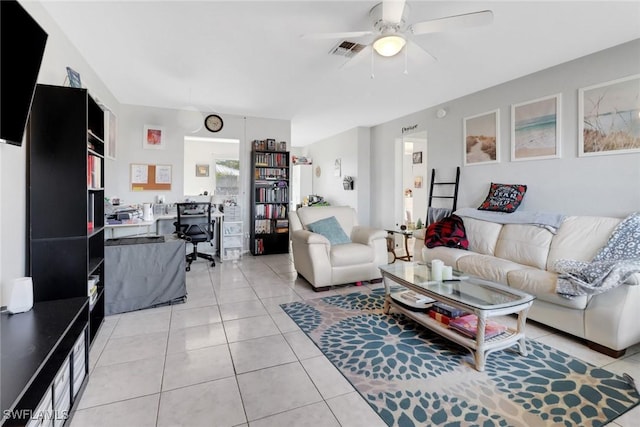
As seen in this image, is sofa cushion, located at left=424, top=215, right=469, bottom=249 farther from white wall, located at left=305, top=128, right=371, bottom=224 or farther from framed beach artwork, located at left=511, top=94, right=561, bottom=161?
white wall, located at left=305, top=128, right=371, bottom=224

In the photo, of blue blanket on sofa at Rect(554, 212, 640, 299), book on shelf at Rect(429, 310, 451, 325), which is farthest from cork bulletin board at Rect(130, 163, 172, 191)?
blue blanket on sofa at Rect(554, 212, 640, 299)

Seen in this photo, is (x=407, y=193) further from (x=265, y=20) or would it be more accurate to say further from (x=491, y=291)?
(x=265, y=20)

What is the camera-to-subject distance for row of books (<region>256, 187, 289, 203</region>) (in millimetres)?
5379

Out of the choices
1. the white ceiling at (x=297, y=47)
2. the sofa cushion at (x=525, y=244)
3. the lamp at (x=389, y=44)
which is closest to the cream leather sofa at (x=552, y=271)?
the sofa cushion at (x=525, y=244)

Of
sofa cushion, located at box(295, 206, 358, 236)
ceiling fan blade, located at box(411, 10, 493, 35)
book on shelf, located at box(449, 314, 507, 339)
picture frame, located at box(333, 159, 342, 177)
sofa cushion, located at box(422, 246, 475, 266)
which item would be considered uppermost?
ceiling fan blade, located at box(411, 10, 493, 35)

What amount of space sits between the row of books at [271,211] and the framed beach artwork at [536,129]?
11.8 ft

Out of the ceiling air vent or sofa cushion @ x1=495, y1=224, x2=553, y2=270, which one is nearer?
the ceiling air vent

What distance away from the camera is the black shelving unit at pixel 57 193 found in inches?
72.7

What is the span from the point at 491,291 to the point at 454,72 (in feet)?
8.07

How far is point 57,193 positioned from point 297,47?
2.22 meters

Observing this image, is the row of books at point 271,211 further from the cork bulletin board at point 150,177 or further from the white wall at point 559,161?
the white wall at point 559,161

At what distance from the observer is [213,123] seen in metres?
5.13

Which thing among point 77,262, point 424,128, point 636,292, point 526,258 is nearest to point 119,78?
point 77,262

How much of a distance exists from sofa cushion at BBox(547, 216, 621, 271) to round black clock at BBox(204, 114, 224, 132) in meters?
4.90
